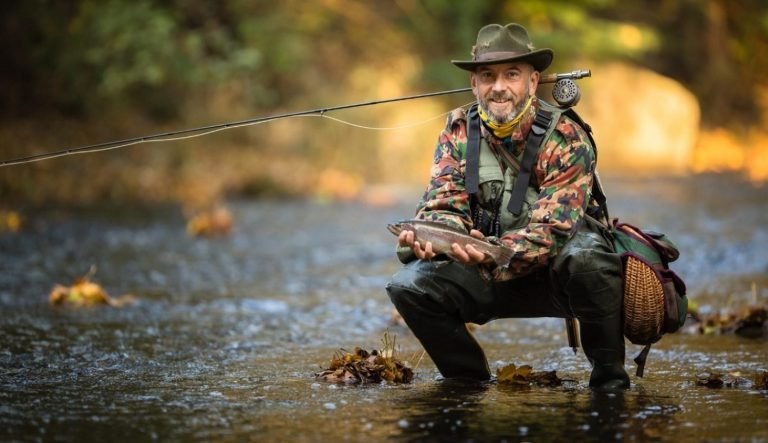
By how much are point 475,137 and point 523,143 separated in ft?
0.69

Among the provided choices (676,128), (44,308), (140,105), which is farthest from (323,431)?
(676,128)

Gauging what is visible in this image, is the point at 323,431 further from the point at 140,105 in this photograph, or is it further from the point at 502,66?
the point at 140,105

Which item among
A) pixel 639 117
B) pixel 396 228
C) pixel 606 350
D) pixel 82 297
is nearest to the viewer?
pixel 396 228

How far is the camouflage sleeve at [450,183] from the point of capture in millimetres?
4438

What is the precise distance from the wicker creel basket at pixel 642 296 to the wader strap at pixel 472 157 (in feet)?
2.35

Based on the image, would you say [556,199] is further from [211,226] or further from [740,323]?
[211,226]

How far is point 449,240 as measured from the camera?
4.15 metres

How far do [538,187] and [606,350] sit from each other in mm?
756

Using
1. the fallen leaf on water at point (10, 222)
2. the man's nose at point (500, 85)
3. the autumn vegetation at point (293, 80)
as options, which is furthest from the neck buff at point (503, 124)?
the autumn vegetation at point (293, 80)

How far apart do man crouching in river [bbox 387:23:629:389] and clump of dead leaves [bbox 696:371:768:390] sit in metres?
0.39

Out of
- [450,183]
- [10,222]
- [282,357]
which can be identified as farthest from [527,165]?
[10,222]

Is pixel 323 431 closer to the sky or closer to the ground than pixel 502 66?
closer to the ground

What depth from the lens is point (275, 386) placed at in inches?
183

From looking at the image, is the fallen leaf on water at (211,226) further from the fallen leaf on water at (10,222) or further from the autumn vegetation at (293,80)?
the autumn vegetation at (293,80)
